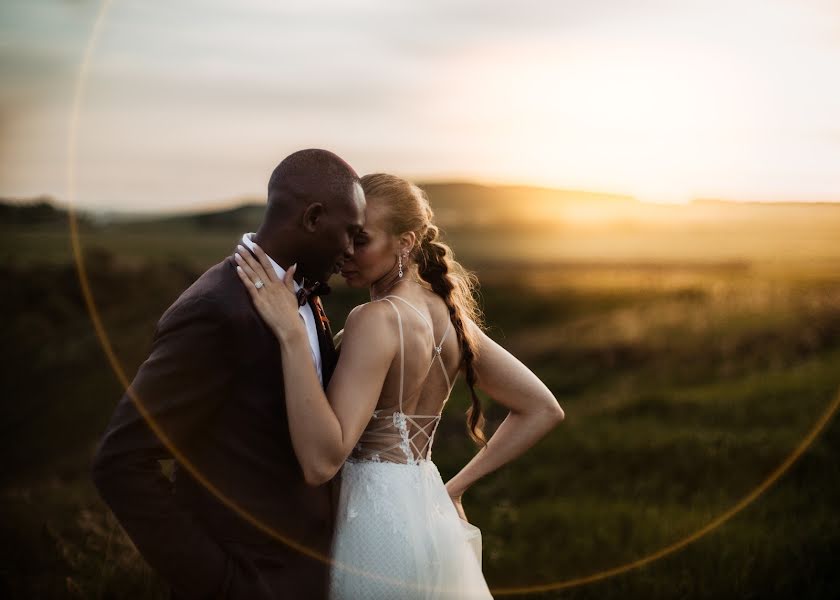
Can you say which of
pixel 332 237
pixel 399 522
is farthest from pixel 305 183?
pixel 399 522

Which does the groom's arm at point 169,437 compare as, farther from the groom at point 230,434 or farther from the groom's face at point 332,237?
the groom's face at point 332,237

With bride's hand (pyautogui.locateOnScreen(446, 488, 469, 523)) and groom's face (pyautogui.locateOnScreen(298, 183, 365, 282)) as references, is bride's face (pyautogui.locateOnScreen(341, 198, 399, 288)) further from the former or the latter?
bride's hand (pyautogui.locateOnScreen(446, 488, 469, 523))

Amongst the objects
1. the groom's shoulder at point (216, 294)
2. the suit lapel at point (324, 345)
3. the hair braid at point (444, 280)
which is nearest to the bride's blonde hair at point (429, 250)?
the hair braid at point (444, 280)

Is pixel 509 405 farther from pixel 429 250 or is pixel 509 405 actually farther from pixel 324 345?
pixel 324 345

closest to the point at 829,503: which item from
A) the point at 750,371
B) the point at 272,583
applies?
the point at 272,583

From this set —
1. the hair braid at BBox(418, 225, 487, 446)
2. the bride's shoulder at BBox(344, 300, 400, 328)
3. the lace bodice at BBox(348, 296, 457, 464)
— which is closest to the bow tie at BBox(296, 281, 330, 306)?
the bride's shoulder at BBox(344, 300, 400, 328)

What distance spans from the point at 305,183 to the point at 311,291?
1.30 ft

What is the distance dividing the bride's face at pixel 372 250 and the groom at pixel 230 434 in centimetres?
33

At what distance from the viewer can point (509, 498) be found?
8.68 metres

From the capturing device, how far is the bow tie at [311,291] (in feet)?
9.71

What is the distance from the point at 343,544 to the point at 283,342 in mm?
946

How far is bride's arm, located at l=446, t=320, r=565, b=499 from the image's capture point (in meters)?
3.72

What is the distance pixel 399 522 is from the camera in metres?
3.38

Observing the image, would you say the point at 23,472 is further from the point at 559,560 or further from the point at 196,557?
the point at 196,557
